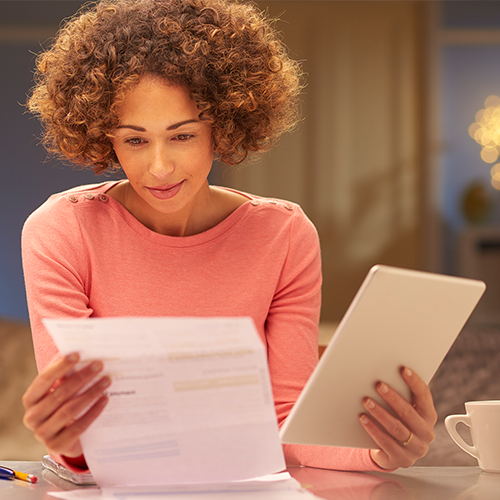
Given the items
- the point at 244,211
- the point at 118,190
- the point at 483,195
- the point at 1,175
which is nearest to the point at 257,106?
the point at 244,211

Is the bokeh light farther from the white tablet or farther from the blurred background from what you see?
the white tablet

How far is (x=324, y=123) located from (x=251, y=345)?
3848 mm

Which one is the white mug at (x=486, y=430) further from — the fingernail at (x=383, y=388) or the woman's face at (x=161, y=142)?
the woman's face at (x=161, y=142)

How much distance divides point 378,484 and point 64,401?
0.39m

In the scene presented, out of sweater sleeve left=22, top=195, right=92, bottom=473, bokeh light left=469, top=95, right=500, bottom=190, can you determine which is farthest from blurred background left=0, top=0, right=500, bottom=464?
sweater sleeve left=22, top=195, right=92, bottom=473

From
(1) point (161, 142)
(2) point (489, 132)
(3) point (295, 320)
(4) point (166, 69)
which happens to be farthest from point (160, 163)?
(2) point (489, 132)

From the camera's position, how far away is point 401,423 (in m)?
0.81

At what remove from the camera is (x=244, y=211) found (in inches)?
48.4

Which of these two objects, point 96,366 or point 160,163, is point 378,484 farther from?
point 160,163

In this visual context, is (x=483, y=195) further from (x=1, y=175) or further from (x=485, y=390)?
(x=1, y=175)

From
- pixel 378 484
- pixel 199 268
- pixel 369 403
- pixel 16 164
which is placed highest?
pixel 16 164

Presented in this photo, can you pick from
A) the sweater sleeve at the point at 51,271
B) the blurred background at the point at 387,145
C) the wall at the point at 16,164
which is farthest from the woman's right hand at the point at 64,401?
the blurred background at the point at 387,145

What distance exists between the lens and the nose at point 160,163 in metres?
0.99

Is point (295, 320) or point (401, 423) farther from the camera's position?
point (295, 320)
